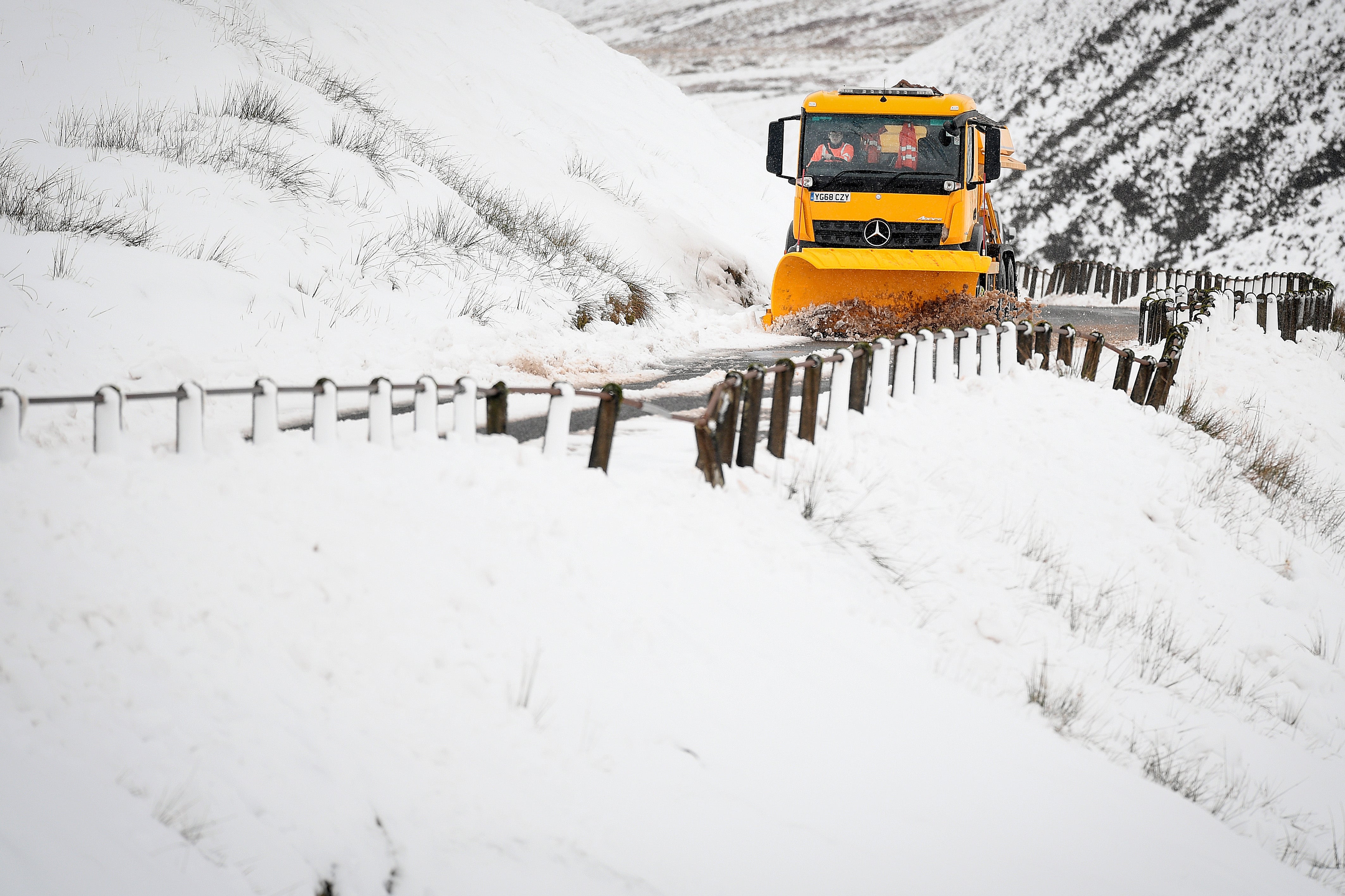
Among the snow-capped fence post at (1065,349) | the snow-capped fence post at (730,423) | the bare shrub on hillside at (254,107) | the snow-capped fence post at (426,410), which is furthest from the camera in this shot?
the bare shrub on hillside at (254,107)

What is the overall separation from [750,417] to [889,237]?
8.07 metres

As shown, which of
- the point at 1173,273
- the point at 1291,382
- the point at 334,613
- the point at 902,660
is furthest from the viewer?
the point at 1173,273

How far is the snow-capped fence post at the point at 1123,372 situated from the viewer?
10000mm

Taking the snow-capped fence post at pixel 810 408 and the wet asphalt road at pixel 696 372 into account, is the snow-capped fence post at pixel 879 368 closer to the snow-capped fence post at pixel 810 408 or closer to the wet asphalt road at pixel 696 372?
the wet asphalt road at pixel 696 372

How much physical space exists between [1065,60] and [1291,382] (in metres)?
32.2

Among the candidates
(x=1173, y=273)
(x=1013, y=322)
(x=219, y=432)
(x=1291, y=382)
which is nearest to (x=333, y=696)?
(x=219, y=432)

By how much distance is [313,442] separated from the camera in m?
4.49

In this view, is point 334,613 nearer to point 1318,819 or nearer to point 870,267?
point 1318,819

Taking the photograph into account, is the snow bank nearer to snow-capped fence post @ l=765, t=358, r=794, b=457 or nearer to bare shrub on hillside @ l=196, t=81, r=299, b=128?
snow-capped fence post @ l=765, t=358, r=794, b=457

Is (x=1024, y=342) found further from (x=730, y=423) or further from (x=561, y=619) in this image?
(x=561, y=619)

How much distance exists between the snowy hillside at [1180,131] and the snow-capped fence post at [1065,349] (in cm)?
2641

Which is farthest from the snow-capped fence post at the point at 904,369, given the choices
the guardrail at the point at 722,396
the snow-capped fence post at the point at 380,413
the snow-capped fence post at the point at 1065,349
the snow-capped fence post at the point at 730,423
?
the snow-capped fence post at the point at 380,413

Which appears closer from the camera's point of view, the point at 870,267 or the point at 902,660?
the point at 902,660

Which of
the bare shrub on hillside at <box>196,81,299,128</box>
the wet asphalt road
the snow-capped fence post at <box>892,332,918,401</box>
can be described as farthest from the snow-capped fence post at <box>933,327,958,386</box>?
the bare shrub on hillside at <box>196,81,299,128</box>
